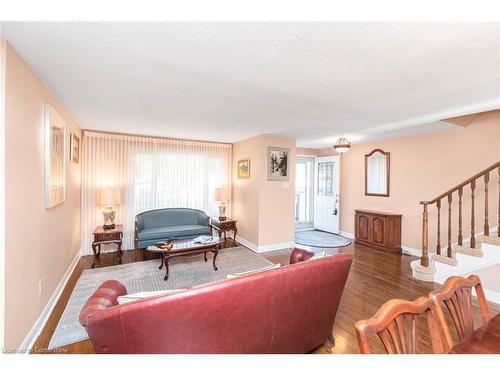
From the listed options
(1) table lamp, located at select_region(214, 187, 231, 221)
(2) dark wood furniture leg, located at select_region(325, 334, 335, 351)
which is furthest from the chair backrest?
(2) dark wood furniture leg, located at select_region(325, 334, 335, 351)

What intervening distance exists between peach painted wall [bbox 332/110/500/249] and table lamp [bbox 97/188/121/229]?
5.31 metres

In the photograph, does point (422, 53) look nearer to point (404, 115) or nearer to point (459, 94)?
point (459, 94)

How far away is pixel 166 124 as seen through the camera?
3727mm

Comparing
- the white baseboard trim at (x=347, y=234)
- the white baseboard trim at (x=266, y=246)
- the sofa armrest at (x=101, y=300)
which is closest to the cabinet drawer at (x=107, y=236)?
the white baseboard trim at (x=266, y=246)

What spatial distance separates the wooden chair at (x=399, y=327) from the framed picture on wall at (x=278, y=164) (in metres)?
3.69

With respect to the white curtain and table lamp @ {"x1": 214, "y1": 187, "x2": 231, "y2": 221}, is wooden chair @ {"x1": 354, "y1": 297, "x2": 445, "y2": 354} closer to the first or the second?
table lamp @ {"x1": 214, "y1": 187, "x2": 231, "y2": 221}

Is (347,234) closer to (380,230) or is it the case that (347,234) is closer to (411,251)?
(380,230)

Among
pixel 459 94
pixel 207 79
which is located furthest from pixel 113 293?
pixel 459 94

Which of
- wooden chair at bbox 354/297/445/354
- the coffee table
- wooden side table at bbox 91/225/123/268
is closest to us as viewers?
wooden chair at bbox 354/297/445/354

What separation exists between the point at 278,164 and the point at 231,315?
367cm

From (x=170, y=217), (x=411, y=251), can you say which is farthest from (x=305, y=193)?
(x=170, y=217)

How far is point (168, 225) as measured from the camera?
4.67 m

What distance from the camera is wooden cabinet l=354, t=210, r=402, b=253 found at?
454cm

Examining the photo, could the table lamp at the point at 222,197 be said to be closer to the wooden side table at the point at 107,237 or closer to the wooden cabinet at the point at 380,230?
the wooden side table at the point at 107,237
